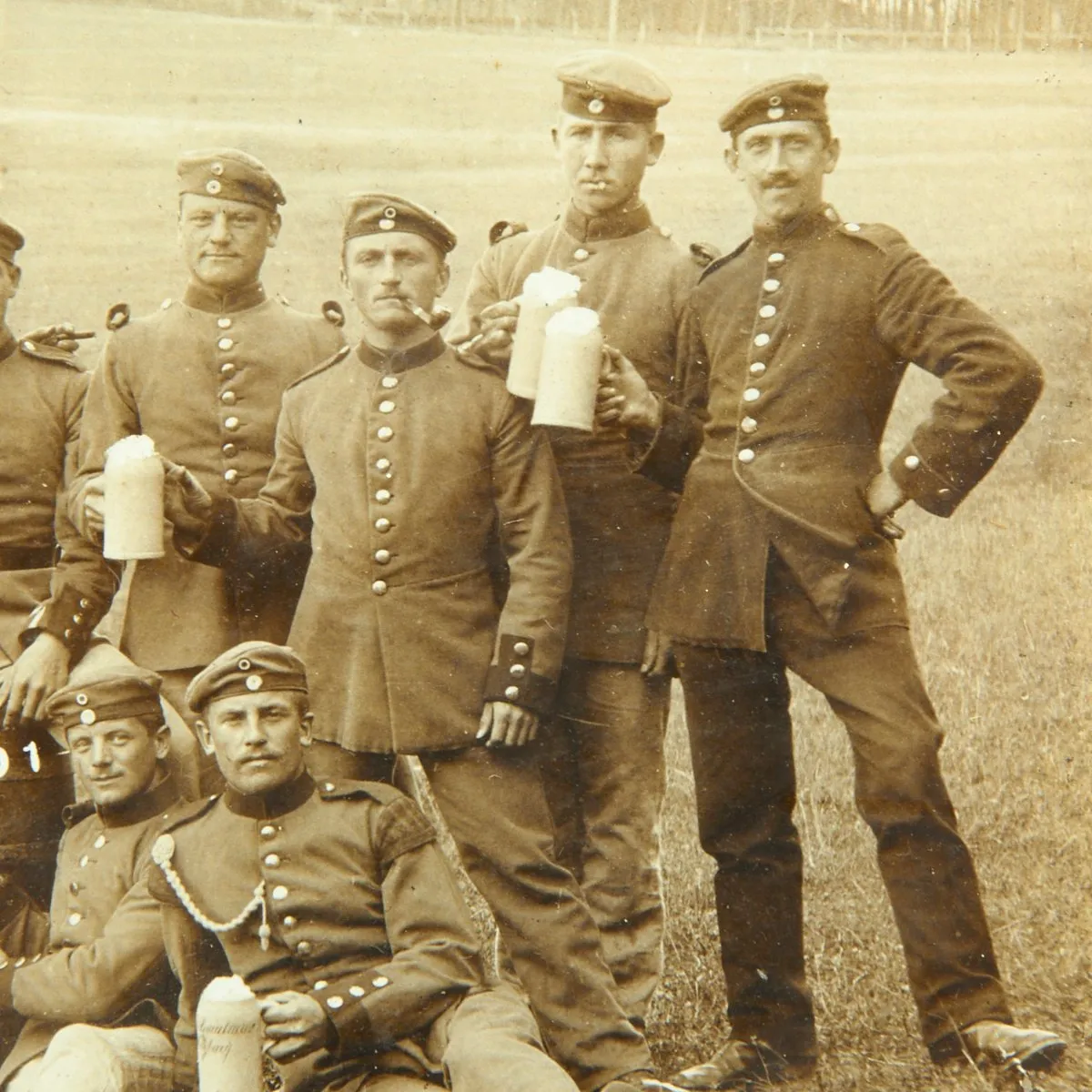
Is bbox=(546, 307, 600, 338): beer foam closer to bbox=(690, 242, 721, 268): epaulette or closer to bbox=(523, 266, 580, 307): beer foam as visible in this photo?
bbox=(523, 266, 580, 307): beer foam

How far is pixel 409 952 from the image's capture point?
9.60 ft

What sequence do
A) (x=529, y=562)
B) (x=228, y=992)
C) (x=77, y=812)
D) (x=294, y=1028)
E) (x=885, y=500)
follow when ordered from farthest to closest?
(x=77, y=812), (x=529, y=562), (x=885, y=500), (x=294, y=1028), (x=228, y=992)

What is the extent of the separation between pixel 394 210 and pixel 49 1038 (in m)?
1.92

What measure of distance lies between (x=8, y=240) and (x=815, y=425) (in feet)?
6.95

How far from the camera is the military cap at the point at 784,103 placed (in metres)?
3.19

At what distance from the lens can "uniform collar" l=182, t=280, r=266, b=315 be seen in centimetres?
375

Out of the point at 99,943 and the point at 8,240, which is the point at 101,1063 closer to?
the point at 99,943

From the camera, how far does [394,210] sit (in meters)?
3.28

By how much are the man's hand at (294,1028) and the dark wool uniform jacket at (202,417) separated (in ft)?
3.46

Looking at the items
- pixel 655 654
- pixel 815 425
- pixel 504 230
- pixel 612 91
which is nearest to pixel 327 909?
pixel 655 654

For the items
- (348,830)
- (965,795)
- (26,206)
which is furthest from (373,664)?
(26,206)

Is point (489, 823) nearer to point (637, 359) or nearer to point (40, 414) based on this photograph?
point (637, 359)

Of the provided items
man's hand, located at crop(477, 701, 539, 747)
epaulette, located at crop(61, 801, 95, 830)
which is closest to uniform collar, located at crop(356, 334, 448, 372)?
man's hand, located at crop(477, 701, 539, 747)

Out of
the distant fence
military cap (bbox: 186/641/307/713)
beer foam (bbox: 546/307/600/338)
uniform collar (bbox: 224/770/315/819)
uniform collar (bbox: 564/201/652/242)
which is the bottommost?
uniform collar (bbox: 224/770/315/819)
